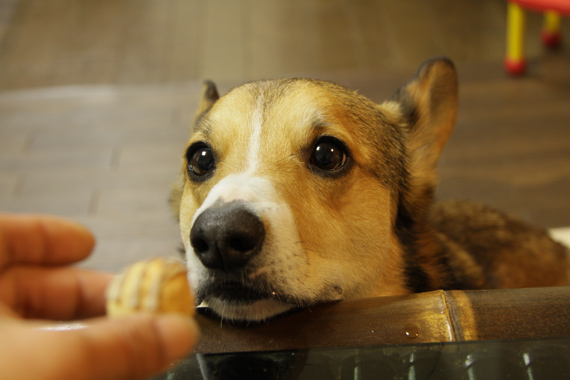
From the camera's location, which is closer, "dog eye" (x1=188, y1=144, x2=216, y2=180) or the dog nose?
the dog nose

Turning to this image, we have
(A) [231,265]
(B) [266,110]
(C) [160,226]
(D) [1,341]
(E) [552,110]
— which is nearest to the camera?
(D) [1,341]

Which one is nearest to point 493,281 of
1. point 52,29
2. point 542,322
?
point 542,322

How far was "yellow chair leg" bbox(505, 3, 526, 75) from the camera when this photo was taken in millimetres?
4594

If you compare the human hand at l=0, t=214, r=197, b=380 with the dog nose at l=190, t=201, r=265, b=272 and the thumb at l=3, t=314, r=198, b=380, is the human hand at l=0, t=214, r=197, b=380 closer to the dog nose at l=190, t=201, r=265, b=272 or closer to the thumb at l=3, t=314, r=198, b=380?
the thumb at l=3, t=314, r=198, b=380

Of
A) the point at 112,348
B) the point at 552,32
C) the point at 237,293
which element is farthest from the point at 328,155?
the point at 552,32

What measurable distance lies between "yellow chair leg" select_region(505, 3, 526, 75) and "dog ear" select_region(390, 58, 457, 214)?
9.60 feet

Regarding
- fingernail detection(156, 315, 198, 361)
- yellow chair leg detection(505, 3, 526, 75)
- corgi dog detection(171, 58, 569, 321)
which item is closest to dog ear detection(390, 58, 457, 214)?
corgi dog detection(171, 58, 569, 321)

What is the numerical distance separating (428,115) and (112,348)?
177 cm

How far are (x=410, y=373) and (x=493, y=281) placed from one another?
1.36 metres

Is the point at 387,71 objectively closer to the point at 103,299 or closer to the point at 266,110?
the point at 266,110

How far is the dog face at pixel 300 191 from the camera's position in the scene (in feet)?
4.49

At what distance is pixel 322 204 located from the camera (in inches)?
66.4

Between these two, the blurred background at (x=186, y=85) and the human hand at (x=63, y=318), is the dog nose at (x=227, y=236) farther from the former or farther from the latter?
the blurred background at (x=186, y=85)

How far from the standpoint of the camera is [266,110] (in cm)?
183
